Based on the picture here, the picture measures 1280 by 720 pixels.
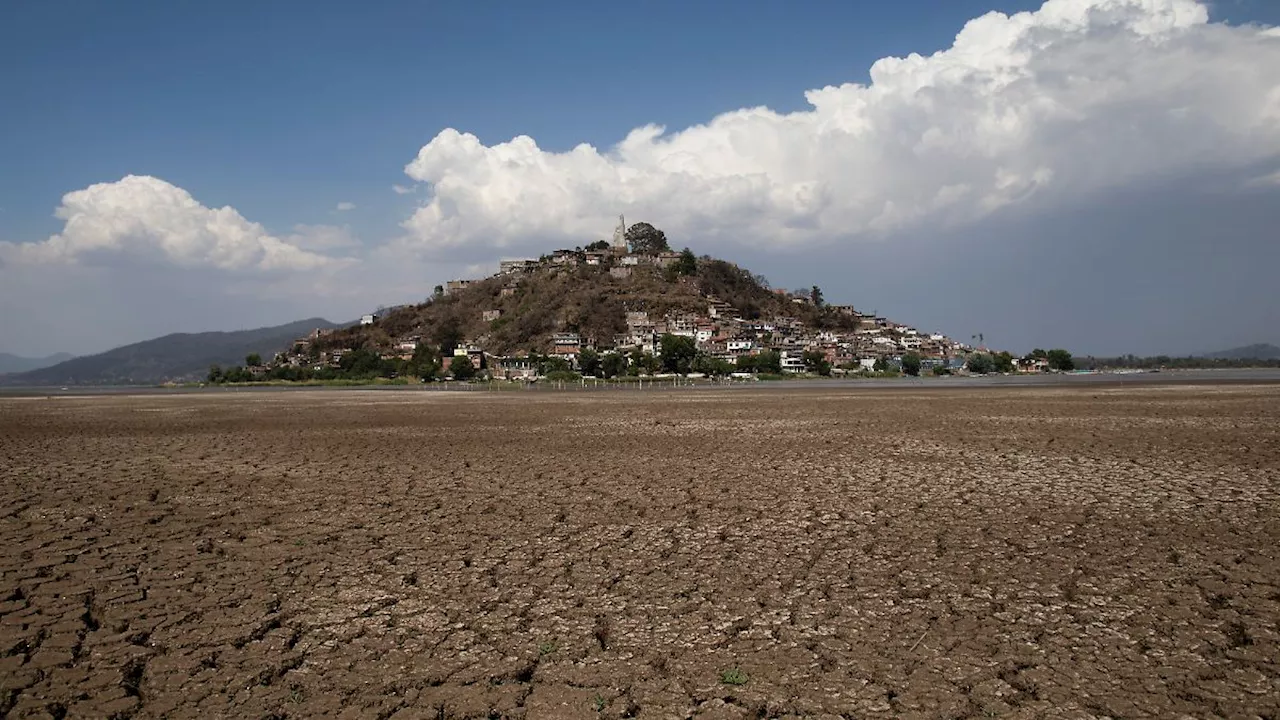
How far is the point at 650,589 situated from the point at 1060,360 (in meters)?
219

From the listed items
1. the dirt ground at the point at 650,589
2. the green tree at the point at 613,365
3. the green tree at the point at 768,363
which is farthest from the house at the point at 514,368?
the dirt ground at the point at 650,589

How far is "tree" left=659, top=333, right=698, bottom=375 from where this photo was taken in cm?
13950

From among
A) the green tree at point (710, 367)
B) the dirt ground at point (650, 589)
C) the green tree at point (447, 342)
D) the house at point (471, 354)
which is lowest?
the dirt ground at point (650, 589)

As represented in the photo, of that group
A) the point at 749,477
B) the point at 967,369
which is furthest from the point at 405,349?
the point at 749,477

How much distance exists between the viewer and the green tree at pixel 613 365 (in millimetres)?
136750

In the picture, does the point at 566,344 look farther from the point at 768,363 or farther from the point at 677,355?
the point at 768,363

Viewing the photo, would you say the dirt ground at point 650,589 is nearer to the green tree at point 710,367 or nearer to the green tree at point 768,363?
the green tree at point 710,367

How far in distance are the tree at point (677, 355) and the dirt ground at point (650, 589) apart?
404ft

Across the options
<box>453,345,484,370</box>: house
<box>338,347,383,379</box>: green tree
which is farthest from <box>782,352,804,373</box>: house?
<box>338,347,383,379</box>: green tree

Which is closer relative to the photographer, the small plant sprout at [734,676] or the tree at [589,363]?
the small plant sprout at [734,676]


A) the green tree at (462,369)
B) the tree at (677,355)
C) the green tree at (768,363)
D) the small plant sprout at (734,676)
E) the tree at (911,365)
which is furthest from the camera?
the tree at (911,365)

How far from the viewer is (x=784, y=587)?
7254mm

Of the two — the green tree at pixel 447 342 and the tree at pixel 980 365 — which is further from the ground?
the green tree at pixel 447 342

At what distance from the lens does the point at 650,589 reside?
7.27 meters
